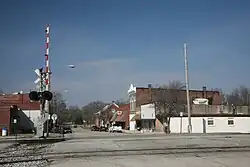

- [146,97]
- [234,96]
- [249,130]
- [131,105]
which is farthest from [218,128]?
[234,96]

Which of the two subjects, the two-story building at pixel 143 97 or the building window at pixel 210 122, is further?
the two-story building at pixel 143 97

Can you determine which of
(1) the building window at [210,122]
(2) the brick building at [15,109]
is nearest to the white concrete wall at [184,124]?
(1) the building window at [210,122]

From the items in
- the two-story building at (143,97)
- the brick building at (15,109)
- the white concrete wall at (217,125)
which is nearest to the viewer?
the white concrete wall at (217,125)

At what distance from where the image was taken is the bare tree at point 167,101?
59544 mm

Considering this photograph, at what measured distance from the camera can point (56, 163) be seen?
1319 centimetres

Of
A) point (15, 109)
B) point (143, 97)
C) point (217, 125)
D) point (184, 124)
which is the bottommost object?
point (217, 125)

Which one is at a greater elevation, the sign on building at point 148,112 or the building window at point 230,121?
the sign on building at point 148,112

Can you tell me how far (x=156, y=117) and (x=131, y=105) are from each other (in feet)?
69.7

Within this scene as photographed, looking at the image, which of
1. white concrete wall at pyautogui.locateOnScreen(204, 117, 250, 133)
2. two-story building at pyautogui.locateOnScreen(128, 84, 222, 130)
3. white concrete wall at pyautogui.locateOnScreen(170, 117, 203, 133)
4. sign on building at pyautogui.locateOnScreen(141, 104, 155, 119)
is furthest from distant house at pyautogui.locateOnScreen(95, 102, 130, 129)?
white concrete wall at pyautogui.locateOnScreen(204, 117, 250, 133)

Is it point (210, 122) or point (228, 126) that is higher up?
point (210, 122)

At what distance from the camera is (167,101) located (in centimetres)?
6550

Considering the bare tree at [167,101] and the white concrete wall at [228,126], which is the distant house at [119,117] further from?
the white concrete wall at [228,126]

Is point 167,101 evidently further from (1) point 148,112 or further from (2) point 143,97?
(2) point 143,97

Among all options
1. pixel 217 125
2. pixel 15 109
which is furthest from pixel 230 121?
pixel 15 109
